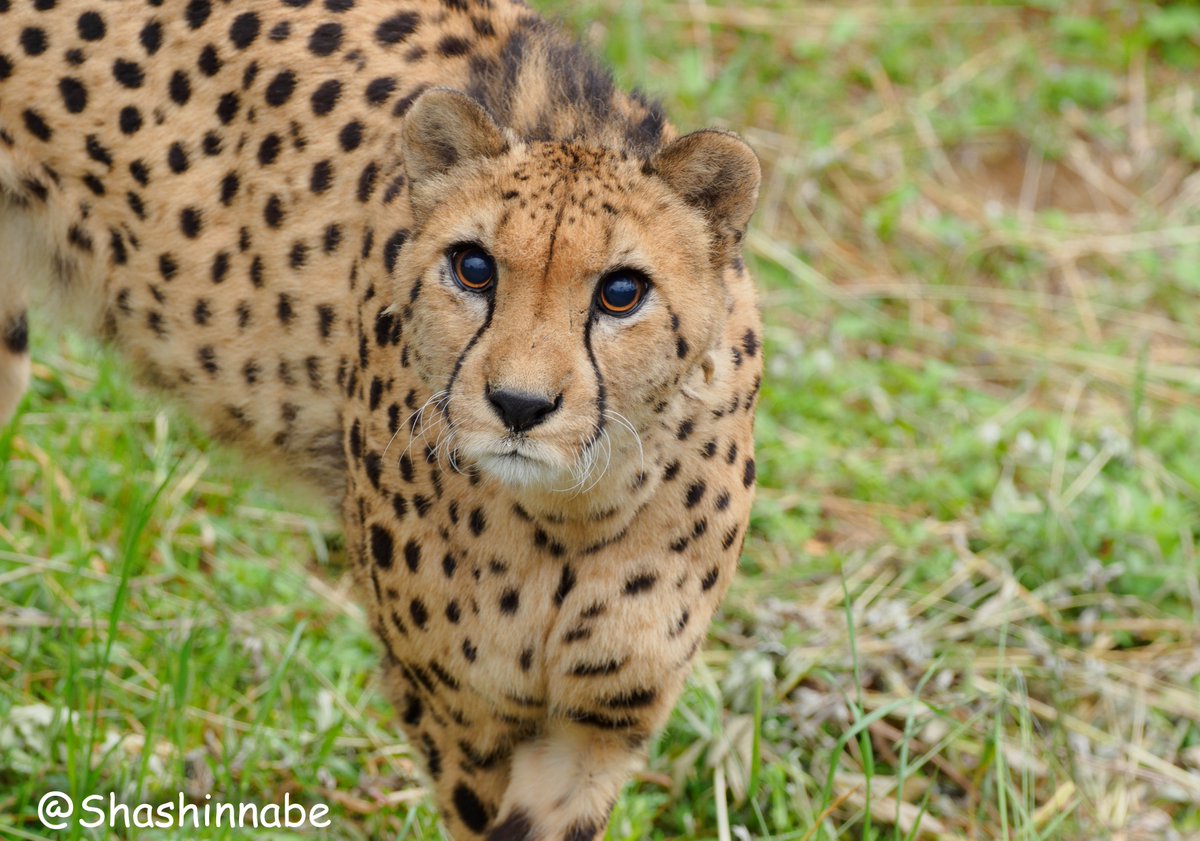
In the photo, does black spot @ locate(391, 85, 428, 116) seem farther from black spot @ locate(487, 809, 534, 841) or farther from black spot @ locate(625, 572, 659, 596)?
black spot @ locate(487, 809, 534, 841)

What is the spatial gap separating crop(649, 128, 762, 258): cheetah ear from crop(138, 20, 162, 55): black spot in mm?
1433

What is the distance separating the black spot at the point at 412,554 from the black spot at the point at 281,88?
1.06 m

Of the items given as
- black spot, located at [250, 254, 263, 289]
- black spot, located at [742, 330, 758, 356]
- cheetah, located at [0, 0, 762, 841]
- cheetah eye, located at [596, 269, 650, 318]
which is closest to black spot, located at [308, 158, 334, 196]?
cheetah, located at [0, 0, 762, 841]

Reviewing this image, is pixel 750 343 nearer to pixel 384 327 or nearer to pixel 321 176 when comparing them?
pixel 384 327

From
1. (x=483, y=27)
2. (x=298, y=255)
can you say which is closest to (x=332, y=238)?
(x=298, y=255)

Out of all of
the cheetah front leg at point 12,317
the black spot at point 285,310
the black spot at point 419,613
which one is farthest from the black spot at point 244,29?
the black spot at point 419,613

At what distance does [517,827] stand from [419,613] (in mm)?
473

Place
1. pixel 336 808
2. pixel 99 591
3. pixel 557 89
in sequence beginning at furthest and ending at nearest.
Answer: pixel 99 591
pixel 336 808
pixel 557 89

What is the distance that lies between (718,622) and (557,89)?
2036 mm

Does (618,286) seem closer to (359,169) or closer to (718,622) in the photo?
(359,169)

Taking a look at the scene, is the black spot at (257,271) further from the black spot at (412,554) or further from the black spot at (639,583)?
the black spot at (639,583)

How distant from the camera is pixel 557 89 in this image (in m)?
3.00

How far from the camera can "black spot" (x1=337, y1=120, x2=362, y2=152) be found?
3.45 m

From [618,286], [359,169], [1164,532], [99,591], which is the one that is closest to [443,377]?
[618,286]
